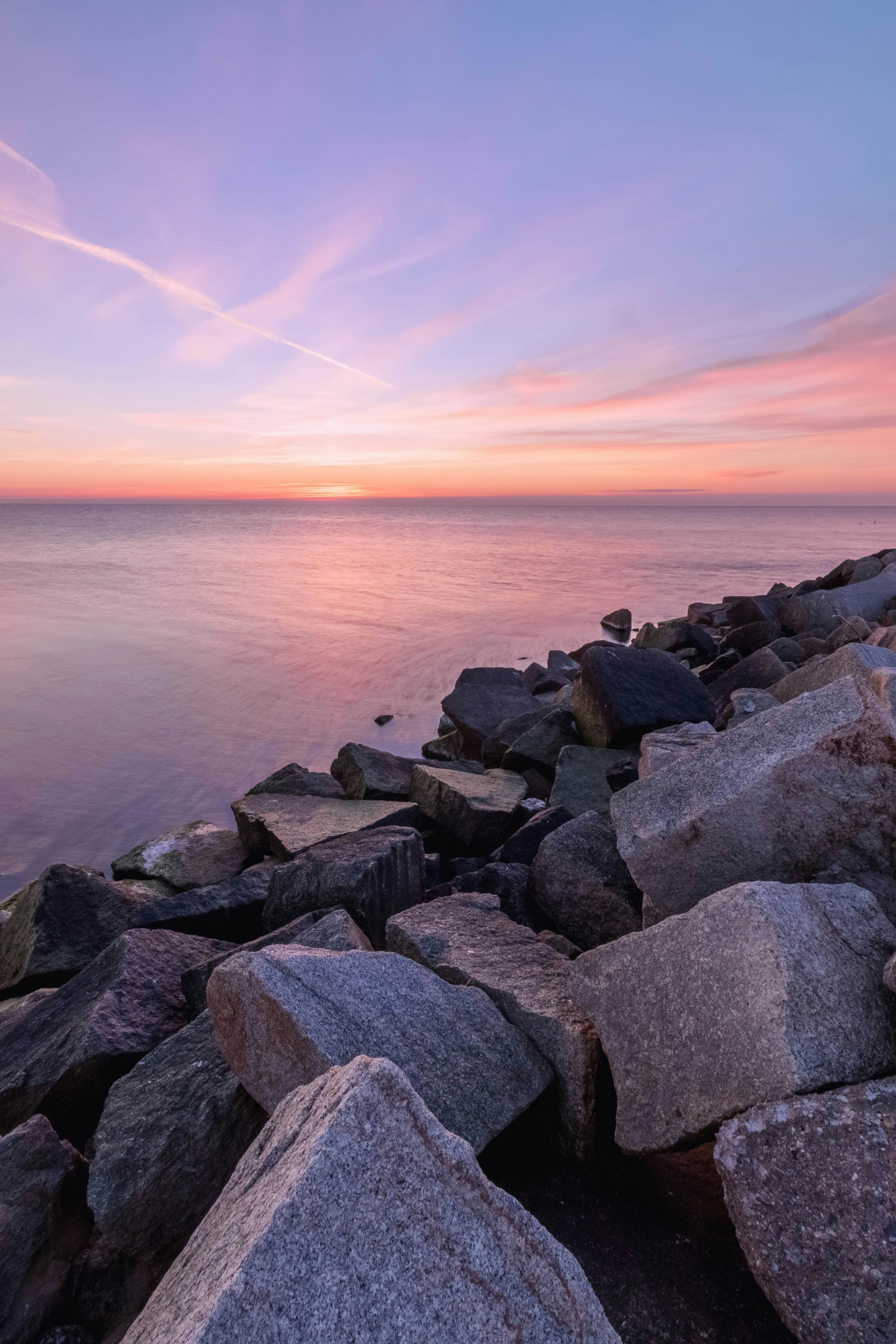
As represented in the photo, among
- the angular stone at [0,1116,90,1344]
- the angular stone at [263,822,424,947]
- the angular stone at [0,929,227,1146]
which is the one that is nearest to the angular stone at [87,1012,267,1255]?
the angular stone at [0,1116,90,1344]

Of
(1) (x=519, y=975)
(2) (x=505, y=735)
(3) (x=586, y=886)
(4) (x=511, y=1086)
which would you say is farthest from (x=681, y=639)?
(4) (x=511, y=1086)

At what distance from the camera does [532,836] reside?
519 cm

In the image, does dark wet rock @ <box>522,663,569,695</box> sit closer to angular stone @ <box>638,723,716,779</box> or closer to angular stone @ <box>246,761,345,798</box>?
angular stone @ <box>246,761,345,798</box>

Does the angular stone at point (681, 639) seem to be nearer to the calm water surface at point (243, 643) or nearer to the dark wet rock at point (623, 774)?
the calm water surface at point (243, 643)

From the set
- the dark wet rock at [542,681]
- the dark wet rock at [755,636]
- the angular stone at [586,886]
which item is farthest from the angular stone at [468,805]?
the dark wet rock at [755,636]

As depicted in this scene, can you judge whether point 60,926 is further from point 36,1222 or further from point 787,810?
point 787,810

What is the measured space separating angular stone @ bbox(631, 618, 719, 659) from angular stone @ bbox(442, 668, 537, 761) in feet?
11.5

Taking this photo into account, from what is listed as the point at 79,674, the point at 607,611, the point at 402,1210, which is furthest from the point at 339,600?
the point at 402,1210

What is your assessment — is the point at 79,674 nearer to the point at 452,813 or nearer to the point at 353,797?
the point at 353,797

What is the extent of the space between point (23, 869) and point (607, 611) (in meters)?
18.1

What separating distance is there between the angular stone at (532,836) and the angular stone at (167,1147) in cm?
261

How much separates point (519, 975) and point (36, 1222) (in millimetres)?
1828

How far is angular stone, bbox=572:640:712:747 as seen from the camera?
6.59m

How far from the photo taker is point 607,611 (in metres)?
22.5
